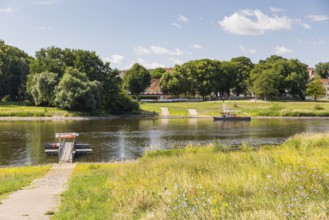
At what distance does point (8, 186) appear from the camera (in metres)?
17.7

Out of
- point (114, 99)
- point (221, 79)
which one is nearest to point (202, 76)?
point (221, 79)

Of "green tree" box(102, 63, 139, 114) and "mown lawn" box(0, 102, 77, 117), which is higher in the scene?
"green tree" box(102, 63, 139, 114)

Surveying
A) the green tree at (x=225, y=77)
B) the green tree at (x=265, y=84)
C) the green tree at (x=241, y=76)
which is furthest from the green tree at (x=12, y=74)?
the green tree at (x=241, y=76)

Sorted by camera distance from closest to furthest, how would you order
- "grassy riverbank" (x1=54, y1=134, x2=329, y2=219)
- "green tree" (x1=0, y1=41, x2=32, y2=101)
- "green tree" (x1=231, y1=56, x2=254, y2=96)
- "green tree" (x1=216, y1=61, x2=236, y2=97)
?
"grassy riverbank" (x1=54, y1=134, x2=329, y2=219) < "green tree" (x1=0, y1=41, x2=32, y2=101) < "green tree" (x1=216, y1=61, x2=236, y2=97) < "green tree" (x1=231, y1=56, x2=254, y2=96)

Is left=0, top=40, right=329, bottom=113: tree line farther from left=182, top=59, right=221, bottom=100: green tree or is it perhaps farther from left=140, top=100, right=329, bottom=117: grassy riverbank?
left=140, top=100, right=329, bottom=117: grassy riverbank

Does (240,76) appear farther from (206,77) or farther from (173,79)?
(173,79)

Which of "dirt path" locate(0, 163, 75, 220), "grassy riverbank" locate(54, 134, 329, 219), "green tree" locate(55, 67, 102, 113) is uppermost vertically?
"green tree" locate(55, 67, 102, 113)

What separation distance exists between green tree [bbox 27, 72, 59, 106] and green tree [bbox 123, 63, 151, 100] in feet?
156

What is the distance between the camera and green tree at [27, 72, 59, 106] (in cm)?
9019

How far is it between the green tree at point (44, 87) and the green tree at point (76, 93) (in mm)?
2019

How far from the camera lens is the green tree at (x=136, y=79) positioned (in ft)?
453

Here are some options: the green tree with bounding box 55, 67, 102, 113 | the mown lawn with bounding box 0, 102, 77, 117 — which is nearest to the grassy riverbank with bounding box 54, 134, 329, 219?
the mown lawn with bounding box 0, 102, 77, 117

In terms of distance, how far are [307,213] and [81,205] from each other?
7232 mm

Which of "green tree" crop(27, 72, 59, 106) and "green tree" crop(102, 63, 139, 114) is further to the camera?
"green tree" crop(102, 63, 139, 114)
